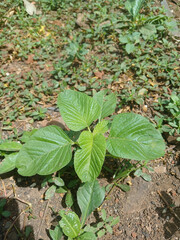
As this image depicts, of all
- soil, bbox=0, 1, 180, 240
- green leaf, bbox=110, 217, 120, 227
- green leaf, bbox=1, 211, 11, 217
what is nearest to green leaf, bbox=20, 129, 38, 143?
soil, bbox=0, 1, 180, 240

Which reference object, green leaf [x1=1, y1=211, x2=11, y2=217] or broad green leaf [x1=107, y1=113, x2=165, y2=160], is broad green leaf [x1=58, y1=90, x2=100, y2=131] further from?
green leaf [x1=1, y1=211, x2=11, y2=217]

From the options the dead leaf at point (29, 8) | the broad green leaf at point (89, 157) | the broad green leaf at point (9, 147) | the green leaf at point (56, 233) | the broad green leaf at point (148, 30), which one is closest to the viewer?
the broad green leaf at point (89, 157)

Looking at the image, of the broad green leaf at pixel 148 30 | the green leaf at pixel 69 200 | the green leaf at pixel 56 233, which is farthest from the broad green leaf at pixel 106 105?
the broad green leaf at pixel 148 30

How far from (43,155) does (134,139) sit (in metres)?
0.63

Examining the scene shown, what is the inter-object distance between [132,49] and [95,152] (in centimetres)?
167

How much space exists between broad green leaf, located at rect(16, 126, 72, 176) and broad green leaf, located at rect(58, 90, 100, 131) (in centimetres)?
18

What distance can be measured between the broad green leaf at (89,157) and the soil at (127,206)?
49 centimetres

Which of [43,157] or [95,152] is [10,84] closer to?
[43,157]

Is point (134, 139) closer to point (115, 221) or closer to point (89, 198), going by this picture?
point (89, 198)

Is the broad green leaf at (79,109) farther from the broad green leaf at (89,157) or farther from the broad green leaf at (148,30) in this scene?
the broad green leaf at (148,30)

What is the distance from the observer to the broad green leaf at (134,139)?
57.3 inches

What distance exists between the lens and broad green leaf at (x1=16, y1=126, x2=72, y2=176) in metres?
1.52

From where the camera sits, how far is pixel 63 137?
1.65 meters

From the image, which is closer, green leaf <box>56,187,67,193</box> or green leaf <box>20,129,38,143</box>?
green leaf <box>56,187,67,193</box>
